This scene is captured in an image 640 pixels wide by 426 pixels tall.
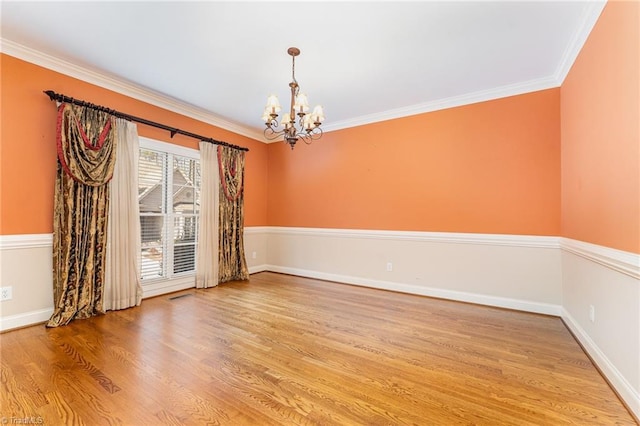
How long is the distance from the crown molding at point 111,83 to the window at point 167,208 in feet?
1.91

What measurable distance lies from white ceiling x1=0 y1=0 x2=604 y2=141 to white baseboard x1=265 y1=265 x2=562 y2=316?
260 cm

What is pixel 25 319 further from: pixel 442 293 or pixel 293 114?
pixel 442 293

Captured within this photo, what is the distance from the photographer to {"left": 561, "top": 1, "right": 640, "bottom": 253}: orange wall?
170 centimetres

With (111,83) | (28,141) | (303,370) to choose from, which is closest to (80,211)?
(28,141)

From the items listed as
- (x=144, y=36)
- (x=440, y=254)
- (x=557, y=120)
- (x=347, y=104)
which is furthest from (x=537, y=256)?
(x=144, y=36)

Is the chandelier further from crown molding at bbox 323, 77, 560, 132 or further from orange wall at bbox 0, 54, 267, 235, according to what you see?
orange wall at bbox 0, 54, 267, 235

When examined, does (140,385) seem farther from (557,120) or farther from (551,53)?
(557,120)

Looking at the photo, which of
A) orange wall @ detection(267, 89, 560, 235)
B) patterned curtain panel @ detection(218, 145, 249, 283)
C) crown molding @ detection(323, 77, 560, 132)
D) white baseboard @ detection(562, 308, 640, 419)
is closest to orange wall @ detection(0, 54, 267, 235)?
patterned curtain panel @ detection(218, 145, 249, 283)

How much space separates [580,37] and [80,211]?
5184mm

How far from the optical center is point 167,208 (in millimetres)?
4074

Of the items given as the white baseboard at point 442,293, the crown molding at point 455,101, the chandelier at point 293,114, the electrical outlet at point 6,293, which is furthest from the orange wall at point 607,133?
the electrical outlet at point 6,293

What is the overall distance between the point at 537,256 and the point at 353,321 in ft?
7.74

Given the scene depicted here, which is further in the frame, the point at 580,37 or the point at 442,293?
the point at 442,293

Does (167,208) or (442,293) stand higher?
(167,208)
